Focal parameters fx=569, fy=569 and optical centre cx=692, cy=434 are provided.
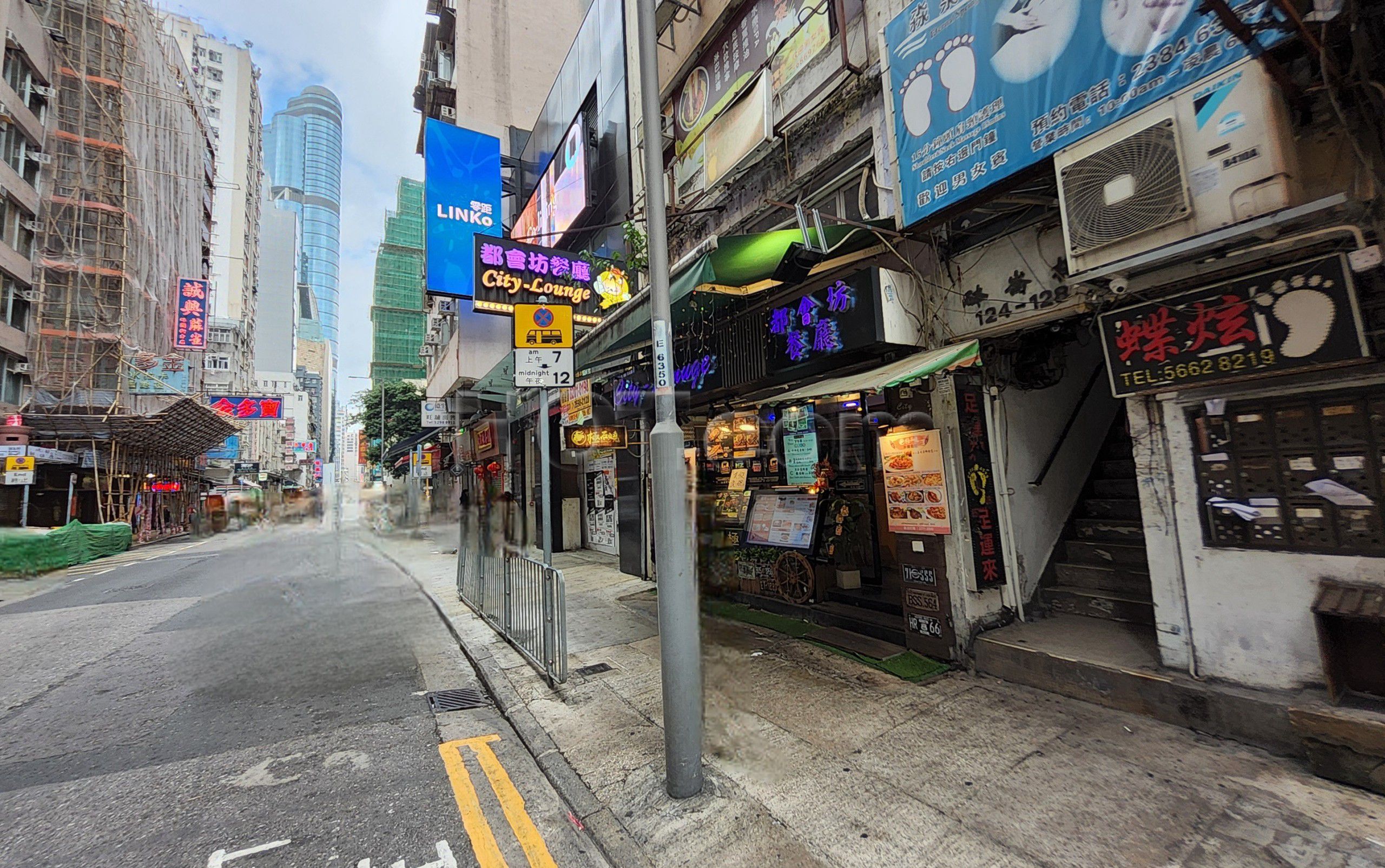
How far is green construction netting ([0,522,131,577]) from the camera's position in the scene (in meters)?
13.9

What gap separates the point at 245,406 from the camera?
3216 cm

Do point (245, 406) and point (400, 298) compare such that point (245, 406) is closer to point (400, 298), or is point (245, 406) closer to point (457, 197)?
point (457, 197)

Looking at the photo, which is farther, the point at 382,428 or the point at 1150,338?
the point at 382,428

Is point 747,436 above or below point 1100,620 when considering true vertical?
above

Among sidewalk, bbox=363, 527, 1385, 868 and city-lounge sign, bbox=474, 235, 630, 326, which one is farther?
city-lounge sign, bbox=474, 235, 630, 326

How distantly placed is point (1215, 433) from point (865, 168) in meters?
4.27

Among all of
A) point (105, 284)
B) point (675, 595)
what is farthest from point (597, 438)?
point (105, 284)

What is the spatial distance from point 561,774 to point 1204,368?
5.05 m

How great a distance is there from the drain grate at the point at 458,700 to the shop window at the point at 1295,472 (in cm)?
592

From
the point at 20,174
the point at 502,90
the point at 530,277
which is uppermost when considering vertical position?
the point at 502,90

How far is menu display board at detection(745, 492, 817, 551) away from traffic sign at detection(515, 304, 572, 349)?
154 inches

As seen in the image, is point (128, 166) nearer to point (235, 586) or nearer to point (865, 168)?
point (235, 586)

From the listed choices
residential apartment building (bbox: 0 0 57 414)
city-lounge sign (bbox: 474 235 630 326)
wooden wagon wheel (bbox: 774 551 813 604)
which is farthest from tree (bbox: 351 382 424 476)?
wooden wagon wheel (bbox: 774 551 813 604)

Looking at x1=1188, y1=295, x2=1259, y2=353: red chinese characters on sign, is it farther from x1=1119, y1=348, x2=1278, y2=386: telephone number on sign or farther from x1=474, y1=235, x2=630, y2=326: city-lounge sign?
x1=474, y1=235, x2=630, y2=326: city-lounge sign
